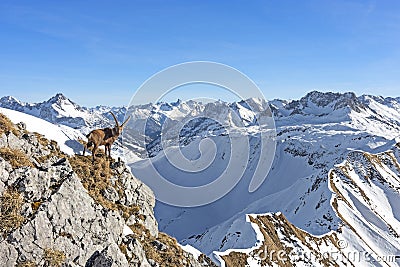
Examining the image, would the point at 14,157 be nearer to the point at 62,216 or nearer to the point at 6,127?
the point at 6,127

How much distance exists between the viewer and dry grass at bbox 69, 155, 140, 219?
2181cm

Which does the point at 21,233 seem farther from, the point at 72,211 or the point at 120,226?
the point at 120,226

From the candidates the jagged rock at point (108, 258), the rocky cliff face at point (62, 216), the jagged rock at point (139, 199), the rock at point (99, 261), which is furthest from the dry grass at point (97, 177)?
the rock at point (99, 261)

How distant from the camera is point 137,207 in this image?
83.3 feet

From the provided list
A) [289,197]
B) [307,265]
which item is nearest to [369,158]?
[289,197]

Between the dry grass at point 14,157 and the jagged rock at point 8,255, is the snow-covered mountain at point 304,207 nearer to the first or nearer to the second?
the dry grass at point 14,157

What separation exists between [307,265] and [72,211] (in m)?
36.8

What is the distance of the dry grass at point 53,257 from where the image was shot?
14.8m

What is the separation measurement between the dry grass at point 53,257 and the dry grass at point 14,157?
5002mm

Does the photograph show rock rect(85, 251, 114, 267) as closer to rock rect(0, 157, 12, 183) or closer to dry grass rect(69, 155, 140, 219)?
dry grass rect(69, 155, 140, 219)

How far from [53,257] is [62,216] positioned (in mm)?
2260

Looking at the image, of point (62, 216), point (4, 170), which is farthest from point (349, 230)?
point (4, 170)

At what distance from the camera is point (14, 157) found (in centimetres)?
1762

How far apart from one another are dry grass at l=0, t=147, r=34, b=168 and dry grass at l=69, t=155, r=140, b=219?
423 cm
